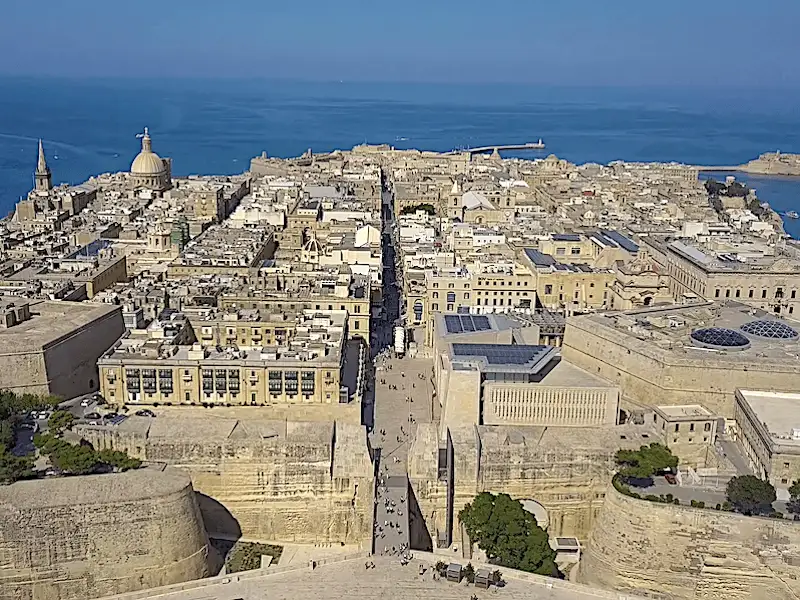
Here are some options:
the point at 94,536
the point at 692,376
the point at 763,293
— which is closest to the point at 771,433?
the point at 692,376

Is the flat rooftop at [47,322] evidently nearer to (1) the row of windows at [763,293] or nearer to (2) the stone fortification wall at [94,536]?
(2) the stone fortification wall at [94,536]

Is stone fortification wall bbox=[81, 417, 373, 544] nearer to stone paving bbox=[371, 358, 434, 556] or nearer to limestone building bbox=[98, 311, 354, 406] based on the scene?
stone paving bbox=[371, 358, 434, 556]

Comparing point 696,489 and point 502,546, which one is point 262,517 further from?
point 696,489

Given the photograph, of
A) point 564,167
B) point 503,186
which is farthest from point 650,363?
point 564,167

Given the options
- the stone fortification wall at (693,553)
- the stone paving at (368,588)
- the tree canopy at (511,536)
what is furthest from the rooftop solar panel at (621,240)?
the stone paving at (368,588)

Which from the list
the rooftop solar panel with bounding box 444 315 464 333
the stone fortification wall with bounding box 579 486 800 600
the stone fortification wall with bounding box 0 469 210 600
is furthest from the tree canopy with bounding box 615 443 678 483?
the stone fortification wall with bounding box 0 469 210 600
